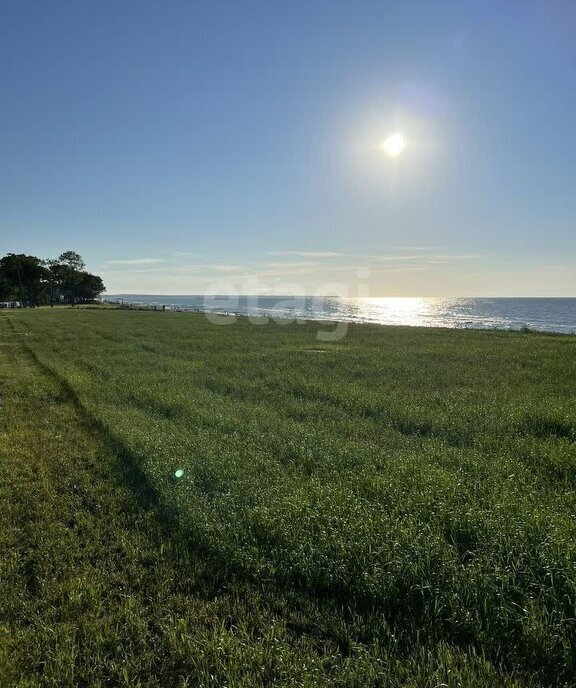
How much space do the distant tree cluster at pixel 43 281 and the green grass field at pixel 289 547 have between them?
4272 inches

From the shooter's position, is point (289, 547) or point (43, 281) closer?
point (289, 547)

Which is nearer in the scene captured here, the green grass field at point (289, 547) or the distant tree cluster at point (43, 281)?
the green grass field at point (289, 547)

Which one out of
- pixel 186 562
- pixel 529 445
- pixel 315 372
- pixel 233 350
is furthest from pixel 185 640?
pixel 233 350

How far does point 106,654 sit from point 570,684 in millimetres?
3498

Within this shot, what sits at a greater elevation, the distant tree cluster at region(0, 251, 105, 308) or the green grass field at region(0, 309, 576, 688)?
the distant tree cluster at region(0, 251, 105, 308)

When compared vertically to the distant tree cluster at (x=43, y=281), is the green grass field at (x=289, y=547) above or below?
below

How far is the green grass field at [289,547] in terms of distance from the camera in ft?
10.7

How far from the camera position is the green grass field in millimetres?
3275

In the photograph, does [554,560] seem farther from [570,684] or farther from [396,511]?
[396,511]

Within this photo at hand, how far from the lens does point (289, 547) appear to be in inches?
181

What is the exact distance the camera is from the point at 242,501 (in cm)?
564

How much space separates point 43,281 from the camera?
116375 mm

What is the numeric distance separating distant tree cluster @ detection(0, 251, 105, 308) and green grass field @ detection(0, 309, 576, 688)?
108507 millimetres

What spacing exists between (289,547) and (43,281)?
434 ft
